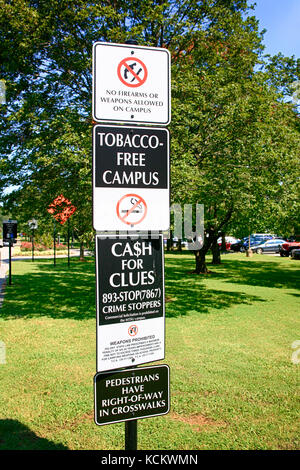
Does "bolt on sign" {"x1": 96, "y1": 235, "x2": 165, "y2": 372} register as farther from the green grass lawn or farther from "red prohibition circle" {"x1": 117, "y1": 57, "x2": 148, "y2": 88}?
the green grass lawn

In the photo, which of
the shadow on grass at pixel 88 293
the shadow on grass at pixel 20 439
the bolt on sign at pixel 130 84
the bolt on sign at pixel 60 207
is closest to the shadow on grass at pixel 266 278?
the shadow on grass at pixel 88 293

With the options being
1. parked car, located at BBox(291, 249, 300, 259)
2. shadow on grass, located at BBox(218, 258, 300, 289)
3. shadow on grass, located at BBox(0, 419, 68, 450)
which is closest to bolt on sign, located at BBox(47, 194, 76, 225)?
shadow on grass, located at BBox(0, 419, 68, 450)

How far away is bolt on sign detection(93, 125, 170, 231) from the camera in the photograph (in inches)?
88.4

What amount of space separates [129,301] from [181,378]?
4266 millimetres

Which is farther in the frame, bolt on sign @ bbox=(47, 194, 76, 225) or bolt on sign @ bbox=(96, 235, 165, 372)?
bolt on sign @ bbox=(47, 194, 76, 225)

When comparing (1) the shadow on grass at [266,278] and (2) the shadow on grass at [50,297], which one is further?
(1) the shadow on grass at [266,278]

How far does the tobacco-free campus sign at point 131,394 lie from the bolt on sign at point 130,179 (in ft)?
2.79

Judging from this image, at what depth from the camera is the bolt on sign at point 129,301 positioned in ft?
7.27

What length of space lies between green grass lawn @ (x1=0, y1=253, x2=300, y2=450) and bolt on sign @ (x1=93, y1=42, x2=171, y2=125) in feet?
11.4

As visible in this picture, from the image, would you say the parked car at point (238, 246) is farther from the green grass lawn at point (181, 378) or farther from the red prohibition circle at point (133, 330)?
the red prohibition circle at point (133, 330)

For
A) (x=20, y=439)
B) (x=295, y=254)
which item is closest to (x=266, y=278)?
(x=295, y=254)

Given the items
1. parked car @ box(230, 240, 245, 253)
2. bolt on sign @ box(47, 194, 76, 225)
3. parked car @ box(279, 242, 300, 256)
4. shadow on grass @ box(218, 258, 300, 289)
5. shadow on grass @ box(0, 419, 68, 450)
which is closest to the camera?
shadow on grass @ box(0, 419, 68, 450)
